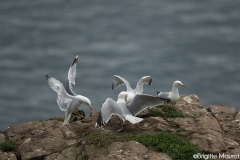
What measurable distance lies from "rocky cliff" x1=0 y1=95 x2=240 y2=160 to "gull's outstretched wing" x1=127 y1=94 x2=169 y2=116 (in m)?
0.34

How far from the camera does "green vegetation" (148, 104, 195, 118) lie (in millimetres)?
14312

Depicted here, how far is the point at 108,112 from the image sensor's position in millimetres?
13805

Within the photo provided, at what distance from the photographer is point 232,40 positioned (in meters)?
37.9

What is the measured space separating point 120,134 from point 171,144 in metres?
1.69

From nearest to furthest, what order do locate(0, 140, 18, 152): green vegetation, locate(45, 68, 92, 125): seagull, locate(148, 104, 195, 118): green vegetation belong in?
locate(0, 140, 18, 152): green vegetation
locate(148, 104, 195, 118): green vegetation
locate(45, 68, 92, 125): seagull

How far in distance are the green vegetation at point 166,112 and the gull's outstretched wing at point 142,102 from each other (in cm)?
42

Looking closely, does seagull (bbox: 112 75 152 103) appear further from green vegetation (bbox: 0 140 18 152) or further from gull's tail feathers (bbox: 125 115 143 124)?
green vegetation (bbox: 0 140 18 152)

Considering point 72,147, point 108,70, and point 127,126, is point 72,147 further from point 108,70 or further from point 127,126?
point 108,70

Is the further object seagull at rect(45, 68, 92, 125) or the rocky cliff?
seagull at rect(45, 68, 92, 125)

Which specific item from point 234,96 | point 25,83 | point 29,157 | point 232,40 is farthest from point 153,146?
point 232,40

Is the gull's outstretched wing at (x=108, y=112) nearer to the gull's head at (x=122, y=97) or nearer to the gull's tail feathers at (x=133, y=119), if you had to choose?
the gull's tail feathers at (x=133, y=119)

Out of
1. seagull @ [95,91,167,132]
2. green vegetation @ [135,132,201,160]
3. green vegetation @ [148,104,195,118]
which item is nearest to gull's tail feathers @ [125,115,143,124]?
seagull @ [95,91,167,132]

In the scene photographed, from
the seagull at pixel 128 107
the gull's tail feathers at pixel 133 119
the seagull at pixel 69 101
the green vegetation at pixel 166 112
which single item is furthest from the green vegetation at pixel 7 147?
the green vegetation at pixel 166 112

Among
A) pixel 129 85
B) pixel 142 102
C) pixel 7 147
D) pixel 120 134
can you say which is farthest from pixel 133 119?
pixel 129 85
